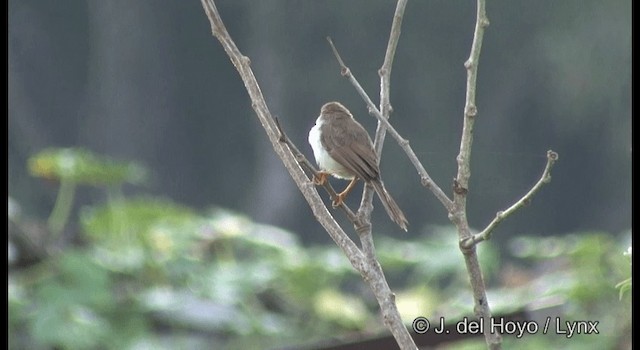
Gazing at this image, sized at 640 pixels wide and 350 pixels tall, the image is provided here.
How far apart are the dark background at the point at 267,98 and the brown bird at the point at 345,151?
6667mm

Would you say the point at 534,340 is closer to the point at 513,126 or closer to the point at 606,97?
the point at 513,126

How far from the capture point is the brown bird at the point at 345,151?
3168 mm

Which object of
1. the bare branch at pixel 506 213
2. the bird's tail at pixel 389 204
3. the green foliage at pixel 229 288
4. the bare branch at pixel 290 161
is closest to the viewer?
the bare branch at pixel 506 213

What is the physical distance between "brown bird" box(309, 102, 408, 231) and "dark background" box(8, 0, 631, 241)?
21.9 ft

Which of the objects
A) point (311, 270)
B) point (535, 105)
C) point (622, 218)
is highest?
point (535, 105)

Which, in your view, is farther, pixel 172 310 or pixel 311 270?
pixel 311 270

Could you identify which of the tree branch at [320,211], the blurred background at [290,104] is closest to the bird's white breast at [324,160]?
the tree branch at [320,211]

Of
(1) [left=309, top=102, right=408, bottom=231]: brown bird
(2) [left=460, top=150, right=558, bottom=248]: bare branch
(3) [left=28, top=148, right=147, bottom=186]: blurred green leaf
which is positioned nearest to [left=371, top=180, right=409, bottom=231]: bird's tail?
(1) [left=309, top=102, right=408, bottom=231]: brown bird

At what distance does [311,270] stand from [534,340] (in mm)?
1849

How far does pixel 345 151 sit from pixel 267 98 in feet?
25.4

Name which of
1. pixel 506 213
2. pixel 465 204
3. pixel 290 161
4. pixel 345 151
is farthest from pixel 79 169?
pixel 506 213

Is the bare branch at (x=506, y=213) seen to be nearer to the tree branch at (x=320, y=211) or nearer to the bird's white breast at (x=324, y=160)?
the tree branch at (x=320, y=211)

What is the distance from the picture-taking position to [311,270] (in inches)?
236

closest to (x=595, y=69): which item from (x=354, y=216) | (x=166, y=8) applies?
(x=166, y=8)
